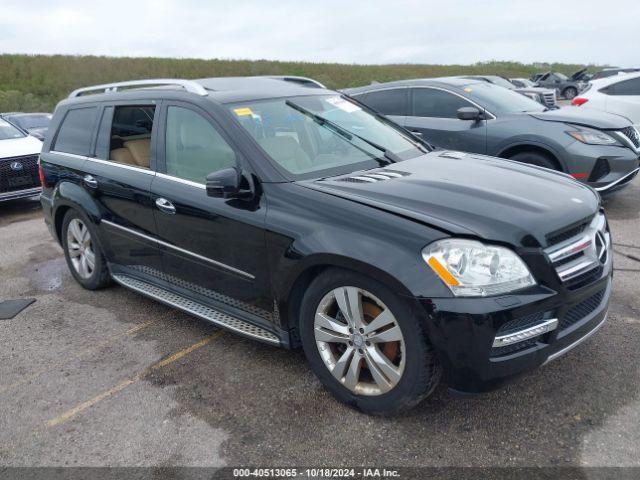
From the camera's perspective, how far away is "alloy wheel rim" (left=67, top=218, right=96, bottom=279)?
16.0 feet

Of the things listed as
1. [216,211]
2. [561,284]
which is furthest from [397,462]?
[216,211]

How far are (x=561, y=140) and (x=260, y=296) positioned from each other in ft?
15.5

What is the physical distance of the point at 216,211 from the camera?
343cm

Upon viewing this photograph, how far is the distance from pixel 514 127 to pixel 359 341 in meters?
4.87

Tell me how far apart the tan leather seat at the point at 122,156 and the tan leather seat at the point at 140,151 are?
0.03 meters

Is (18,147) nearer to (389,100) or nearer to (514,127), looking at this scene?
(389,100)

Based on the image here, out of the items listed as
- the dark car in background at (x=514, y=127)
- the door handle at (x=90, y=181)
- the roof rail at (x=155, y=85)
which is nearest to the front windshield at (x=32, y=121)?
the dark car in background at (x=514, y=127)

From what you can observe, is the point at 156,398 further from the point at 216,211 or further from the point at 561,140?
the point at 561,140

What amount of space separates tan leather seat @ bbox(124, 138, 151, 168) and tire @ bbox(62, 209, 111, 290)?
813 millimetres

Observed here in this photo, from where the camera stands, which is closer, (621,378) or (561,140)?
(621,378)

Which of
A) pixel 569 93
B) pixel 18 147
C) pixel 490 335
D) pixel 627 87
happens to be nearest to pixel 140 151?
pixel 490 335

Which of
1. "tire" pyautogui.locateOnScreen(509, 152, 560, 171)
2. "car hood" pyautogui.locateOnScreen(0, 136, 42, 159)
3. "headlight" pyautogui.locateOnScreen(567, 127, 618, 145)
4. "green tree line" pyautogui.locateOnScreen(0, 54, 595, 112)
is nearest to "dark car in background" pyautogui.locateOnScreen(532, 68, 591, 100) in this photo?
"green tree line" pyautogui.locateOnScreen(0, 54, 595, 112)

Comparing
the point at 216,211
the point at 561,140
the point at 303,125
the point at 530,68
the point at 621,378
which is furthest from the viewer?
the point at 530,68

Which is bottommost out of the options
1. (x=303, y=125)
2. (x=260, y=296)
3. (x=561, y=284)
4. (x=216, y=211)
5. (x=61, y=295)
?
(x=61, y=295)
